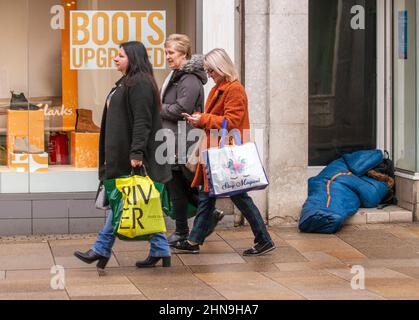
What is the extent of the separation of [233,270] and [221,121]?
50.3 inches

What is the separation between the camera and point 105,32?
10797 millimetres

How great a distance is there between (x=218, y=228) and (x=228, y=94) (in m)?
2.16

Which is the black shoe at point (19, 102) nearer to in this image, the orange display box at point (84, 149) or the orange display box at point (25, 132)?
the orange display box at point (25, 132)

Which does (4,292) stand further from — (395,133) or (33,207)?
(395,133)

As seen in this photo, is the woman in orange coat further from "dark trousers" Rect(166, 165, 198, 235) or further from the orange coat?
"dark trousers" Rect(166, 165, 198, 235)

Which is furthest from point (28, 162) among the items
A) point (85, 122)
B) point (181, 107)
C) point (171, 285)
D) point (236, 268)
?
point (171, 285)

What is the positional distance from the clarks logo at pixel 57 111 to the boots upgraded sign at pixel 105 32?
0.43m

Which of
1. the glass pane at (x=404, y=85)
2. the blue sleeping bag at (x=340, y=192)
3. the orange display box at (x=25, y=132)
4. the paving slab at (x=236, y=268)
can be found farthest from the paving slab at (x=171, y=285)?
the glass pane at (x=404, y=85)

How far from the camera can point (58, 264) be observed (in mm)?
9055

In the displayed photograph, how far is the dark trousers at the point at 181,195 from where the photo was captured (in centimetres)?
957

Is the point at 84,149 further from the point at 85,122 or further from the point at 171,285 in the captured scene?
the point at 171,285

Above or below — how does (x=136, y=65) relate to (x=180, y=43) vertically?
below

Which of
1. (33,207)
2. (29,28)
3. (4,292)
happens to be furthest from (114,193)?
(29,28)

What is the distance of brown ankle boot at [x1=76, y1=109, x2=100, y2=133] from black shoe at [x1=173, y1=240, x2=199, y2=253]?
6.74 ft
